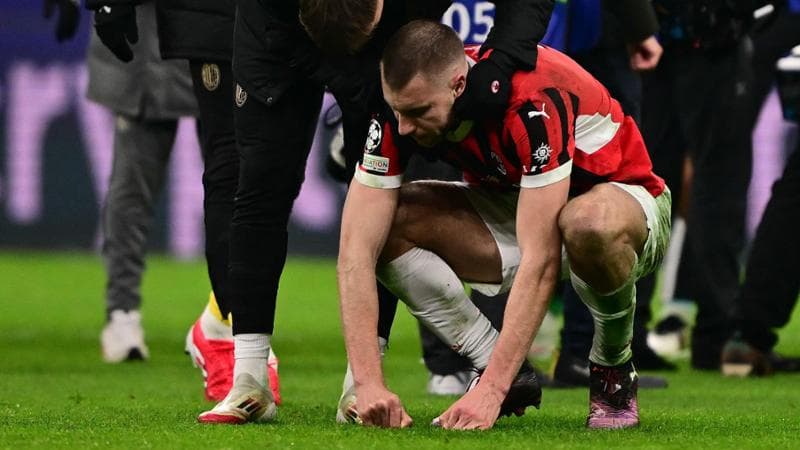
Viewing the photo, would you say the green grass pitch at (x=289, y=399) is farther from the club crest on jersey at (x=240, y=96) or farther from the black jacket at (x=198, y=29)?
the black jacket at (x=198, y=29)

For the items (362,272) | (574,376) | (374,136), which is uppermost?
(374,136)

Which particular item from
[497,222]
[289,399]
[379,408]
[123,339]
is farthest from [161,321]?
[379,408]

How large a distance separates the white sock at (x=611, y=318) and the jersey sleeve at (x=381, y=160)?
46 centimetres

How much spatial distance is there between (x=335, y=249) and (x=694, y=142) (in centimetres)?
571

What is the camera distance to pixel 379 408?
3.74 m

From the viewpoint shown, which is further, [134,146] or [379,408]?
[134,146]

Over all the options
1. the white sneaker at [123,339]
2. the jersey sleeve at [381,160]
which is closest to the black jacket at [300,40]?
the jersey sleeve at [381,160]

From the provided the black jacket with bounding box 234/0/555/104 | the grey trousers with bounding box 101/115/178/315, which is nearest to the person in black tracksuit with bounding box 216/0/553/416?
the black jacket with bounding box 234/0/555/104

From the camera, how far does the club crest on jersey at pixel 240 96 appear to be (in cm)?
412

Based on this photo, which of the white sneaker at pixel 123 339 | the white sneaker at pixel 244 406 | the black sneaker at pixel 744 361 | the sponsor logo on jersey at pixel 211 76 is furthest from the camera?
the white sneaker at pixel 123 339

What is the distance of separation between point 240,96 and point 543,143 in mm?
866

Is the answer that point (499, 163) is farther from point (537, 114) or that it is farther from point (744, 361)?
point (744, 361)

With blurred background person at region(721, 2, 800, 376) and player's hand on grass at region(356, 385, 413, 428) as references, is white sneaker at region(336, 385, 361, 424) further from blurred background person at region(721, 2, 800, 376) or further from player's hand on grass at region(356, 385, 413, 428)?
blurred background person at region(721, 2, 800, 376)

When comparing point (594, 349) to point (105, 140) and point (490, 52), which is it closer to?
point (490, 52)
